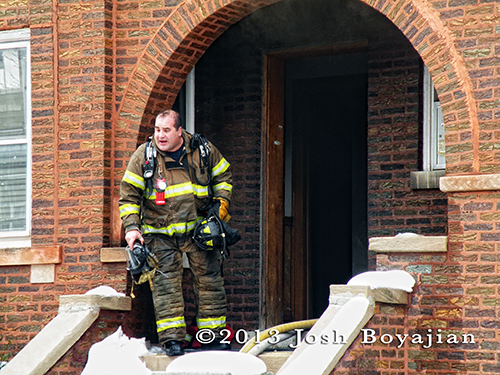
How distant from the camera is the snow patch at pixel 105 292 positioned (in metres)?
7.00

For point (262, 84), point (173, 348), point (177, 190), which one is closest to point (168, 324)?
point (173, 348)

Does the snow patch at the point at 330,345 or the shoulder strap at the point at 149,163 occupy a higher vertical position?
the shoulder strap at the point at 149,163

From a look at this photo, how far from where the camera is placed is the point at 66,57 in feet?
25.2

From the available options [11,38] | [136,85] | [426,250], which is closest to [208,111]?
[136,85]

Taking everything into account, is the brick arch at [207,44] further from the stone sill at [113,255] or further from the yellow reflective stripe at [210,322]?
the yellow reflective stripe at [210,322]

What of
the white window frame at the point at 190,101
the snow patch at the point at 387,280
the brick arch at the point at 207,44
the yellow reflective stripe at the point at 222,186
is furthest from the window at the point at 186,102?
the snow patch at the point at 387,280

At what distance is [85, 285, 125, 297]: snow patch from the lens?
7.00m

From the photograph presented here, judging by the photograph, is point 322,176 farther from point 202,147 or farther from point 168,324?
point 168,324

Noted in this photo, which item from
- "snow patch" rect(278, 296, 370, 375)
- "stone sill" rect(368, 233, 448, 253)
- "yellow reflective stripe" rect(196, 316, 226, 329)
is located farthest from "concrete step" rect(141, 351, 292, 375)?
"stone sill" rect(368, 233, 448, 253)

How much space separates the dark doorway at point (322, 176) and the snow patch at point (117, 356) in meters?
2.68

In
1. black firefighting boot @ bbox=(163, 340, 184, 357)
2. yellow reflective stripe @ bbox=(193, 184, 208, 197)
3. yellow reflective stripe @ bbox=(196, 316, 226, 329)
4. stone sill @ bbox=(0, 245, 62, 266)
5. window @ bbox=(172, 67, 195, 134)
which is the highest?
window @ bbox=(172, 67, 195, 134)

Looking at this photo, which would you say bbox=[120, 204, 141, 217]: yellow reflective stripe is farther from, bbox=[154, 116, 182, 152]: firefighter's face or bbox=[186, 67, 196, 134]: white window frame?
bbox=[186, 67, 196, 134]: white window frame

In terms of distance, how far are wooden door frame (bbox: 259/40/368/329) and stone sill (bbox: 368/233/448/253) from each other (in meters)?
2.43

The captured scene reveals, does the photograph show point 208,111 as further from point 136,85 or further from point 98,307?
point 98,307
